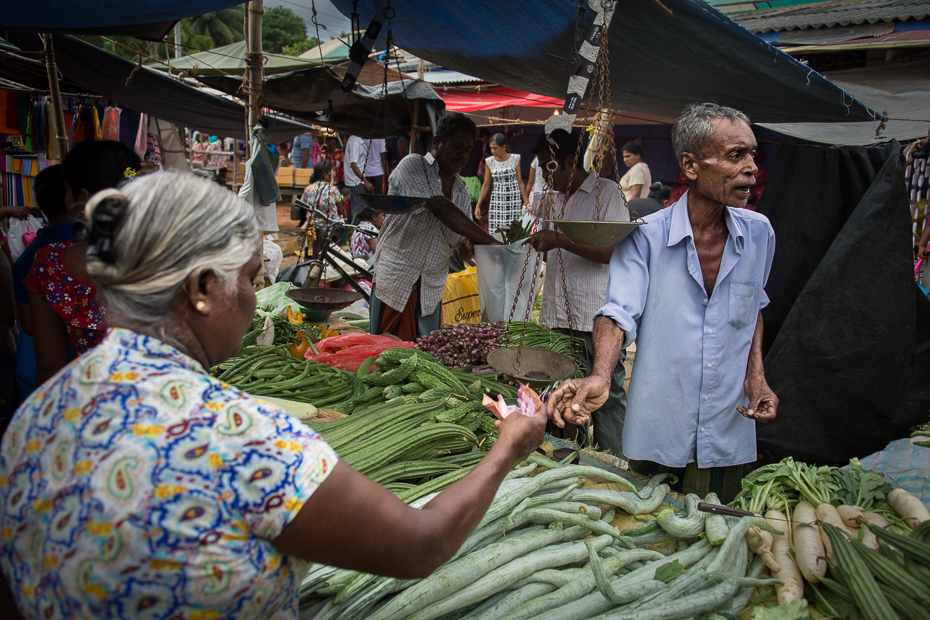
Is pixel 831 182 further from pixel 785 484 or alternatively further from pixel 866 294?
pixel 785 484

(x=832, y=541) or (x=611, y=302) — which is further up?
(x=611, y=302)

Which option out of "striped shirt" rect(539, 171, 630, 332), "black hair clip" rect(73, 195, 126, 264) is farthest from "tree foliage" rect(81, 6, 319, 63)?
"black hair clip" rect(73, 195, 126, 264)

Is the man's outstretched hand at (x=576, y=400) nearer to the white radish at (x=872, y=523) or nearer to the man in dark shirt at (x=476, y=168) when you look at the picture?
the white radish at (x=872, y=523)

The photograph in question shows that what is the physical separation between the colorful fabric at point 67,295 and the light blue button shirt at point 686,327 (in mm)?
2208

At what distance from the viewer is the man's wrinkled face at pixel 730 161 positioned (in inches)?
84.8

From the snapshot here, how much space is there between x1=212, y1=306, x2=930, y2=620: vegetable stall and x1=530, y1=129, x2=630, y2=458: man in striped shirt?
1332 millimetres

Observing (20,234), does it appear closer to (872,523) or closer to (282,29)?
(872,523)

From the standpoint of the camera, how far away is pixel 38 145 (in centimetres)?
771

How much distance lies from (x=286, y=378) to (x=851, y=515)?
2.79 m

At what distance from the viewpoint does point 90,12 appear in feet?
10.8

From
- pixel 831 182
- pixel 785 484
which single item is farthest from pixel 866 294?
pixel 785 484

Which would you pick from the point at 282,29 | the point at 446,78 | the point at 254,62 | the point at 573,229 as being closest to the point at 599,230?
the point at 573,229

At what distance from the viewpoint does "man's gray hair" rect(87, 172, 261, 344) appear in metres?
0.92

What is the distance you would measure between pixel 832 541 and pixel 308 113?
305 inches
